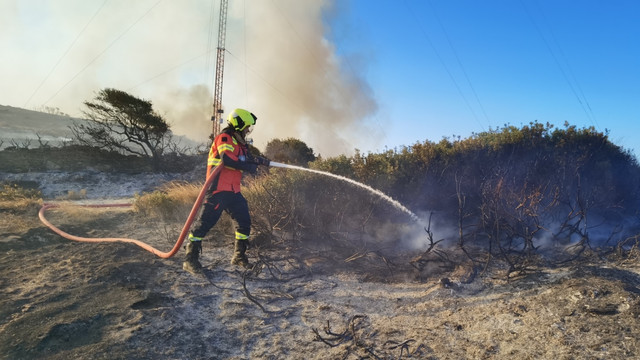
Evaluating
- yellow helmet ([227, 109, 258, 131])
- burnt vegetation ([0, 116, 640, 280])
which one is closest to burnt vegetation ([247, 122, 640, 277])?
burnt vegetation ([0, 116, 640, 280])

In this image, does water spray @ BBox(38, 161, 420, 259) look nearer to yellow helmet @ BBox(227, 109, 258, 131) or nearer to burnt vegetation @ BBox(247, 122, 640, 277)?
burnt vegetation @ BBox(247, 122, 640, 277)

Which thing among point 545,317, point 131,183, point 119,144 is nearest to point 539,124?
point 545,317

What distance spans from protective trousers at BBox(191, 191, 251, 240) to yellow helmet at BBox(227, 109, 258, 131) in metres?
0.95

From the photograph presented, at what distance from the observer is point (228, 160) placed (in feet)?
14.3

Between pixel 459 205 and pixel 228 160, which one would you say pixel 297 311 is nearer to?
pixel 228 160

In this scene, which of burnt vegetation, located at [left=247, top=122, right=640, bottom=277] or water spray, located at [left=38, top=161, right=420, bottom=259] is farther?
burnt vegetation, located at [left=247, top=122, right=640, bottom=277]

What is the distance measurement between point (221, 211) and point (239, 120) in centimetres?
130

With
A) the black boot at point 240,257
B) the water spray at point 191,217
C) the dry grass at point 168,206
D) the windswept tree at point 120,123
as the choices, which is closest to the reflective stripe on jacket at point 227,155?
the water spray at point 191,217

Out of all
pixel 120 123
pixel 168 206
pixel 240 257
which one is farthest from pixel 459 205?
pixel 120 123

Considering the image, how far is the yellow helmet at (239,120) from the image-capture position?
4.61 metres

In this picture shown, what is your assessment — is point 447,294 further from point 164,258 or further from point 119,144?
point 119,144

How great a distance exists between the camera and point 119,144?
59.4ft

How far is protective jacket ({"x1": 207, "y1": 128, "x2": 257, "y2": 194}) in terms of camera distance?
14.3 feet

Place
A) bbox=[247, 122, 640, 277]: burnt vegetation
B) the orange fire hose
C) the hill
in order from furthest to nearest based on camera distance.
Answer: the hill, bbox=[247, 122, 640, 277]: burnt vegetation, the orange fire hose
